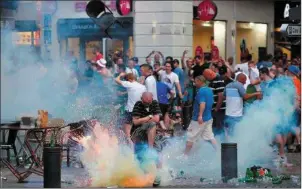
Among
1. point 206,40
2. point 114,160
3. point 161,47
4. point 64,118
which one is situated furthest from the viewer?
point 206,40

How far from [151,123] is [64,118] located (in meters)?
1.91

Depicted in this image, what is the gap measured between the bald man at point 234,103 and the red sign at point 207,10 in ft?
35.3

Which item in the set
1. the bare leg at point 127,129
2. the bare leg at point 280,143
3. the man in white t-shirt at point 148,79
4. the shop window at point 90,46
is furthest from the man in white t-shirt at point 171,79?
the shop window at point 90,46

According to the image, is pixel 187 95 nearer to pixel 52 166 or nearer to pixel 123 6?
pixel 123 6

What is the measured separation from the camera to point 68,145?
40.9 feet

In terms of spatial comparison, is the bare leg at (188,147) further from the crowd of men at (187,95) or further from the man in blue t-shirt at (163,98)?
the man in blue t-shirt at (163,98)

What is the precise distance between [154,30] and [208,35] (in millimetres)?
2597

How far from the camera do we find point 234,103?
1514 cm

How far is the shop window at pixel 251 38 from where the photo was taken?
93.8 ft

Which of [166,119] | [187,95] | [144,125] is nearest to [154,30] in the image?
[187,95]

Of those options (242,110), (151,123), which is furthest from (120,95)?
(151,123)

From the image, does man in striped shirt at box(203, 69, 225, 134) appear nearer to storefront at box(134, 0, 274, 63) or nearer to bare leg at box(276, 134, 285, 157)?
bare leg at box(276, 134, 285, 157)

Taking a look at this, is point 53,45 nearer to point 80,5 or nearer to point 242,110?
point 80,5

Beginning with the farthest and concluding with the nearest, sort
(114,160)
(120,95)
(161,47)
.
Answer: (161,47) < (120,95) < (114,160)
